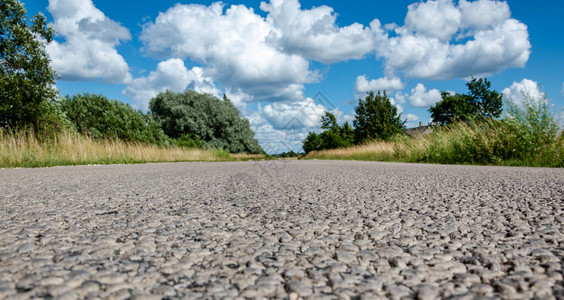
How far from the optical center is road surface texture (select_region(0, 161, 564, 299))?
1250 mm

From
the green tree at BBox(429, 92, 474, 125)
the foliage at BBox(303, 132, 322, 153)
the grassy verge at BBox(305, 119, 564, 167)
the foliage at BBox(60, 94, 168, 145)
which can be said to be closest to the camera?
the grassy verge at BBox(305, 119, 564, 167)

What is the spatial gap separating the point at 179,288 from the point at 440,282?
0.93 metres

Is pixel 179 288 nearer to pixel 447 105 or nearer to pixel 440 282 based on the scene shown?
pixel 440 282

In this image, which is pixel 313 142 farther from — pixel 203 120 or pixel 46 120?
pixel 46 120

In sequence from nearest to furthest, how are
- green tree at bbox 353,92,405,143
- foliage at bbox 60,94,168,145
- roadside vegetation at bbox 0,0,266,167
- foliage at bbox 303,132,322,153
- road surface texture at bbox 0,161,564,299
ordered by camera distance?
road surface texture at bbox 0,161,564,299
roadside vegetation at bbox 0,0,266,167
foliage at bbox 60,94,168,145
green tree at bbox 353,92,405,143
foliage at bbox 303,132,322,153

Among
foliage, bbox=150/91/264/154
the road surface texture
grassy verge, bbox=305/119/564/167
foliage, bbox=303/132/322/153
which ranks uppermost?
foliage, bbox=150/91/264/154

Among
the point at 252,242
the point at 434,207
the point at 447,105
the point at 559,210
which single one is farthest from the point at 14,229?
the point at 447,105

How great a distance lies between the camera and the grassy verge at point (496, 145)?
9.65 metres

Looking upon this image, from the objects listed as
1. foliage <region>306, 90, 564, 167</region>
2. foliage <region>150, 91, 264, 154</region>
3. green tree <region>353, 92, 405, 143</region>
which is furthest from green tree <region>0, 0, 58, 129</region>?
green tree <region>353, 92, 405, 143</region>

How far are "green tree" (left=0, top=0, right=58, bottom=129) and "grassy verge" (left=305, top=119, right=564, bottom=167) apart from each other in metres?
14.6

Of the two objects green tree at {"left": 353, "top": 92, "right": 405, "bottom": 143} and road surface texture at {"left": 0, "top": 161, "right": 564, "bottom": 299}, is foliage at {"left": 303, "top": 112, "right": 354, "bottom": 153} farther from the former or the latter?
road surface texture at {"left": 0, "top": 161, "right": 564, "bottom": 299}

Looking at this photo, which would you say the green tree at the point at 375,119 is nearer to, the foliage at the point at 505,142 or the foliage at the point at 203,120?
the foliage at the point at 203,120

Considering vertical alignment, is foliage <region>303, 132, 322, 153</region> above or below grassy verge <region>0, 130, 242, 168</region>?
above

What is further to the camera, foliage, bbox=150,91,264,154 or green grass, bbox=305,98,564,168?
foliage, bbox=150,91,264,154
